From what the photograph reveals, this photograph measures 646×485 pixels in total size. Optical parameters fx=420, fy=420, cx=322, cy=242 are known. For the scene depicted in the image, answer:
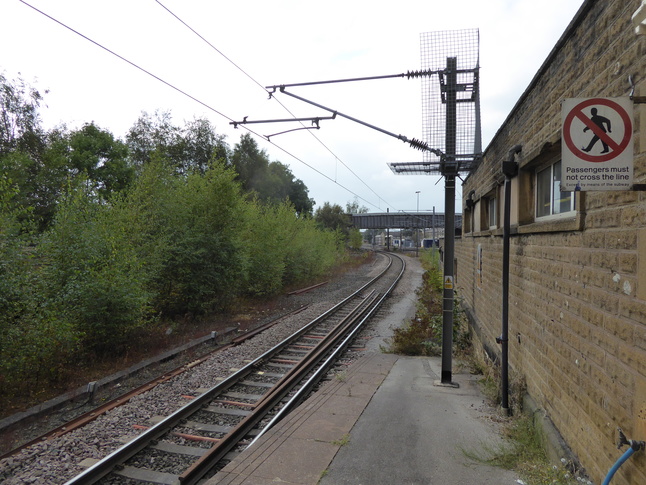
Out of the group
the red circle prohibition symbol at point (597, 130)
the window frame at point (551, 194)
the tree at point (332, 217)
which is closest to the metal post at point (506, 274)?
the window frame at point (551, 194)

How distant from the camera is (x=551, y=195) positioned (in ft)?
15.7

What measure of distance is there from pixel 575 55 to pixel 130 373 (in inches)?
334

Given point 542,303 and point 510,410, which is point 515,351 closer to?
point 510,410

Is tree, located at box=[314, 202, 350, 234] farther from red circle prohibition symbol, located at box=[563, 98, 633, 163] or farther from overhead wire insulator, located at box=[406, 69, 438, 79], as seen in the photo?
red circle prohibition symbol, located at box=[563, 98, 633, 163]

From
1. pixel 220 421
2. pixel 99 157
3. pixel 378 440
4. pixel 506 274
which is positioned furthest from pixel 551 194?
pixel 99 157

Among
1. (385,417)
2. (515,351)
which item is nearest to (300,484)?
(385,417)

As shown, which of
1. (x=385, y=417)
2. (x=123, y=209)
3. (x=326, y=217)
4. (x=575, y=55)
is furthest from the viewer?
(x=326, y=217)

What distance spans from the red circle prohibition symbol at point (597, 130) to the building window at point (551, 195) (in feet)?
5.08

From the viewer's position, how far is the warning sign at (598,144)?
263 centimetres

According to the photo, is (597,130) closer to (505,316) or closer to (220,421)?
(505,316)

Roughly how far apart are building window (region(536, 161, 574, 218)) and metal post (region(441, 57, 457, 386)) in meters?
2.15

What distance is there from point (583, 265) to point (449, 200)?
411 cm

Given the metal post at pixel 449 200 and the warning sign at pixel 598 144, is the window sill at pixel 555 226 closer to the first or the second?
the warning sign at pixel 598 144

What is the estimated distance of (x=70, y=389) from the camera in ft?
24.1
